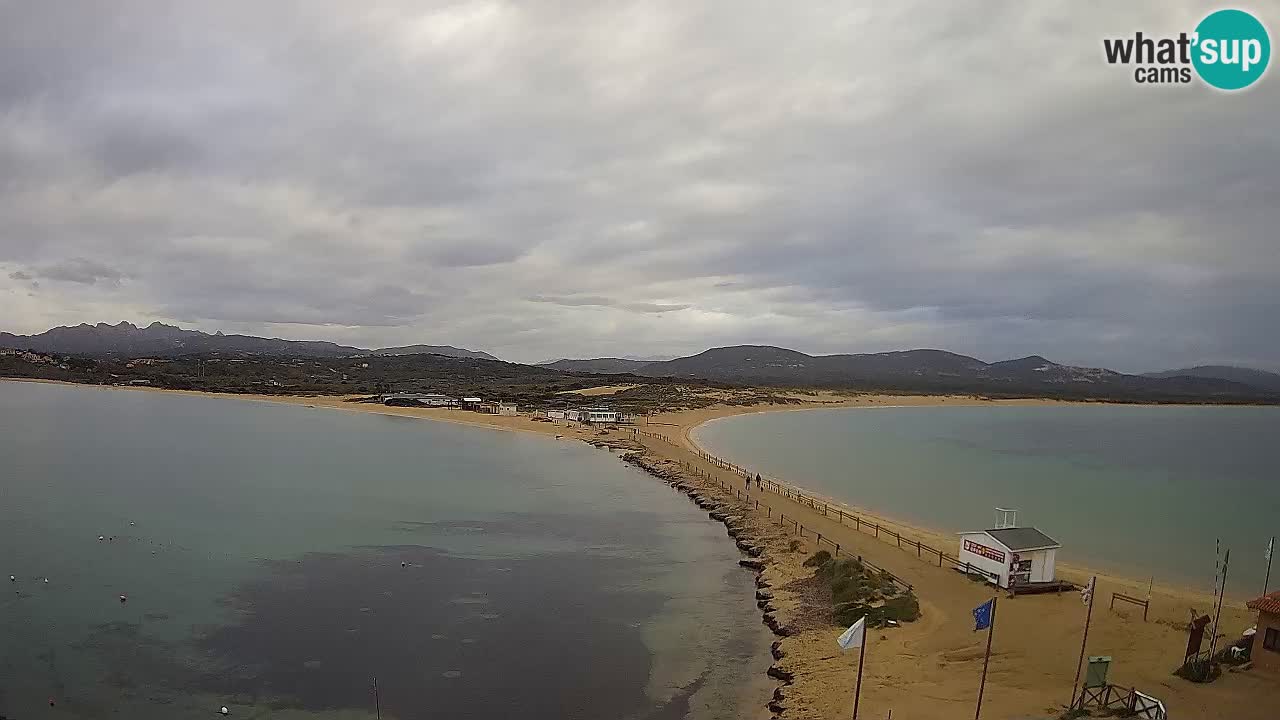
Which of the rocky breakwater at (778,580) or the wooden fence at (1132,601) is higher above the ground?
the wooden fence at (1132,601)

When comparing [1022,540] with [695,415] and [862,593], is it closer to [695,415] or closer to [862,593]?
[862,593]

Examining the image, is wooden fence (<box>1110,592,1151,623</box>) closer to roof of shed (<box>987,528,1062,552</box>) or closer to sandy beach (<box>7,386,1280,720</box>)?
sandy beach (<box>7,386,1280,720</box>)

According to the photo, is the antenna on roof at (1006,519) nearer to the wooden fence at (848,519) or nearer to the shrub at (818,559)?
the wooden fence at (848,519)

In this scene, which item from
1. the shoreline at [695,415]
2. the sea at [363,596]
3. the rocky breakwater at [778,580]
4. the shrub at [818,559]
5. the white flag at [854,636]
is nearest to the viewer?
the white flag at [854,636]

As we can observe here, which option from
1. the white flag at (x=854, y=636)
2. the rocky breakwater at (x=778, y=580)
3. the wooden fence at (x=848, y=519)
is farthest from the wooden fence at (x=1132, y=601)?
the white flag at (x=854, y=636)

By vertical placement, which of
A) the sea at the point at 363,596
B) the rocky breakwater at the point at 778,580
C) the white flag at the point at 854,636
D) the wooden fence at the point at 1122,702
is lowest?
the sea at the point at 363,596

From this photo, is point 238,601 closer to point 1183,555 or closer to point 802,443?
point 1183,555

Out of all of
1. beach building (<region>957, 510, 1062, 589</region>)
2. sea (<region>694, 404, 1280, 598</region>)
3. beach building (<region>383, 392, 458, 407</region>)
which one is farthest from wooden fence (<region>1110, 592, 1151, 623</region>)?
beach building (<region>383, 392, 458, 407</region>)

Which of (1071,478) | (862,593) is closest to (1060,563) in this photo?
(862,593)
